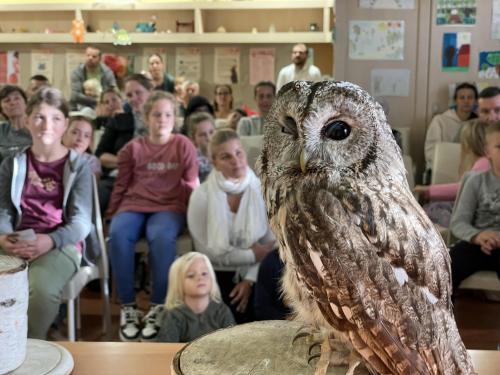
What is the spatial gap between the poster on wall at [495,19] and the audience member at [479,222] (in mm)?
1130

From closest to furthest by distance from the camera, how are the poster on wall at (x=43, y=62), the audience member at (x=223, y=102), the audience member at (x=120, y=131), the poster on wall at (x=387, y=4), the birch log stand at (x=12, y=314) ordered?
the birch log stand at (x=12, y=314) < the audience member at (x=120, y=131) < the poster on wall at (x=387, y=4) < the audience member at (x=223, y=102) < the poster on wall at (x=43, y=62)

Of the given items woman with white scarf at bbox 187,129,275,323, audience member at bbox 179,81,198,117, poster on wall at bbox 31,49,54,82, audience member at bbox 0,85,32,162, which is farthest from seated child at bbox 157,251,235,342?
poster on wall at bbox 31,49,54,82

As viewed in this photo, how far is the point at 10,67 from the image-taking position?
493cm

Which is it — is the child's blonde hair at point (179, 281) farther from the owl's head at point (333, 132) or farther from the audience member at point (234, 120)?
the audience member at point (234, 120)

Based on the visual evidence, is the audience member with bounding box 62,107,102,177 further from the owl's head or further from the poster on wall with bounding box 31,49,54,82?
the poster on wall with bounding box 31,49,54,82

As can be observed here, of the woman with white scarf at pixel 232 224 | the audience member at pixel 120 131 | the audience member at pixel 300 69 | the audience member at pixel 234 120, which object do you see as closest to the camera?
the woman with white scarf at pixel 232 224

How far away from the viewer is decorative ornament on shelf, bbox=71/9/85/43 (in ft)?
14.8

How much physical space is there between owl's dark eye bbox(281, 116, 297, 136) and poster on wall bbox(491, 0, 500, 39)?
263 centimetres

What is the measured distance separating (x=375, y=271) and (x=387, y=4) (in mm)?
2509

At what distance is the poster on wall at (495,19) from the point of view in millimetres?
3144

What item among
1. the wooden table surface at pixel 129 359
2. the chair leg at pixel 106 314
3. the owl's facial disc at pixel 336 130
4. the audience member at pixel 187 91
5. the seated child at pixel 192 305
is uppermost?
the audience member at pixel 187 91

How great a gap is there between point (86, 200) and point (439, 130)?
1926 millimetres

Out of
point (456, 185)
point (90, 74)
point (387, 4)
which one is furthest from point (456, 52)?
point (90, 74)

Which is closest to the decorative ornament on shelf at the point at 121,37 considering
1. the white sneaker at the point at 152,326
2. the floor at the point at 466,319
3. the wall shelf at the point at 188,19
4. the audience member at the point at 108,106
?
the wall shelf at the point at 188,19
